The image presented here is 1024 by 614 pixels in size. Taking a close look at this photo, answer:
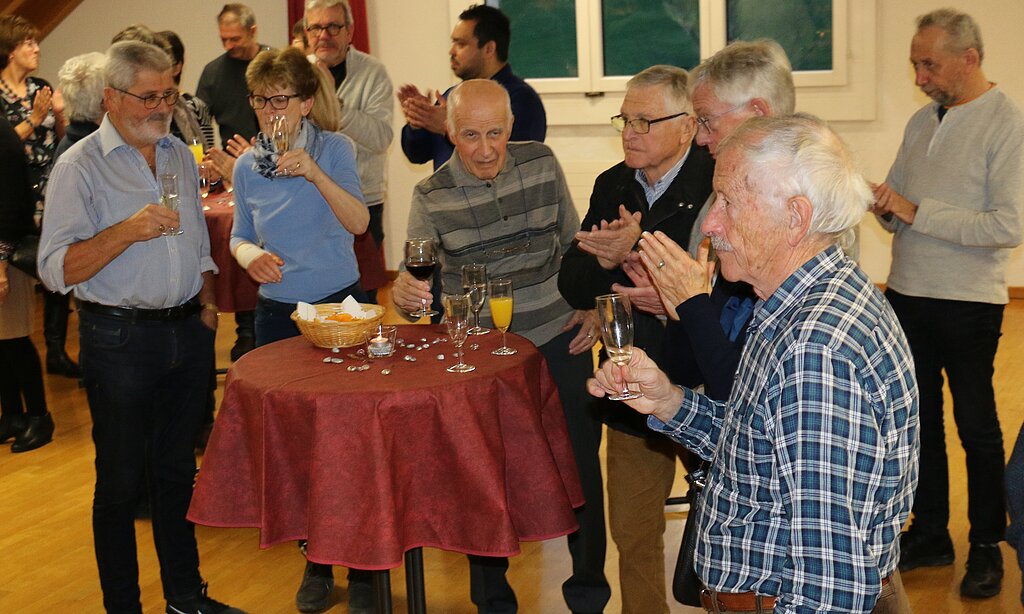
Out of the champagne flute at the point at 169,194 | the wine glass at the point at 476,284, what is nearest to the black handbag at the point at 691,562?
the wine glass at the point at 476,284

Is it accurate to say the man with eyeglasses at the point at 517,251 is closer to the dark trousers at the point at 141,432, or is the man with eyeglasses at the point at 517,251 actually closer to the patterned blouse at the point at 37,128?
the dark trousers at the point at 141,432

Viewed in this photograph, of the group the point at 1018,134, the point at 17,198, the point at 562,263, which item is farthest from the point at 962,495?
the point at 17,198

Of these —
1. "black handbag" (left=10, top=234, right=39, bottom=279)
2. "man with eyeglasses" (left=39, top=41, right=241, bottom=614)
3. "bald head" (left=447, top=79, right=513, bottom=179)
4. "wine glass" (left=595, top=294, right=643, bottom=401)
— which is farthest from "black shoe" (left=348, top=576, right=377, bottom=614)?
"black handbag" (left=10, top=234, right=39, bottom=279)

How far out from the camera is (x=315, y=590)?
148 inches

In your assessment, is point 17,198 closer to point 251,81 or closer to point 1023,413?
point 251,81

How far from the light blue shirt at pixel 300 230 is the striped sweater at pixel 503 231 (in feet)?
1.08

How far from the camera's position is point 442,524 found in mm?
2766

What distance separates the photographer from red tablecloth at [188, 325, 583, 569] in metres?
2.69

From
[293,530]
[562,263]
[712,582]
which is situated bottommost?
[293,530]

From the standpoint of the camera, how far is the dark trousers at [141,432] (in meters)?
3.30

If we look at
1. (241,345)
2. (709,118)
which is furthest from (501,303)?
(241,345)

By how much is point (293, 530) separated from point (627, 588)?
1.04m

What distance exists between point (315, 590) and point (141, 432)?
0.86m

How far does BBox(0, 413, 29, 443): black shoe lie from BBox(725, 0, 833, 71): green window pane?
17.0ft
